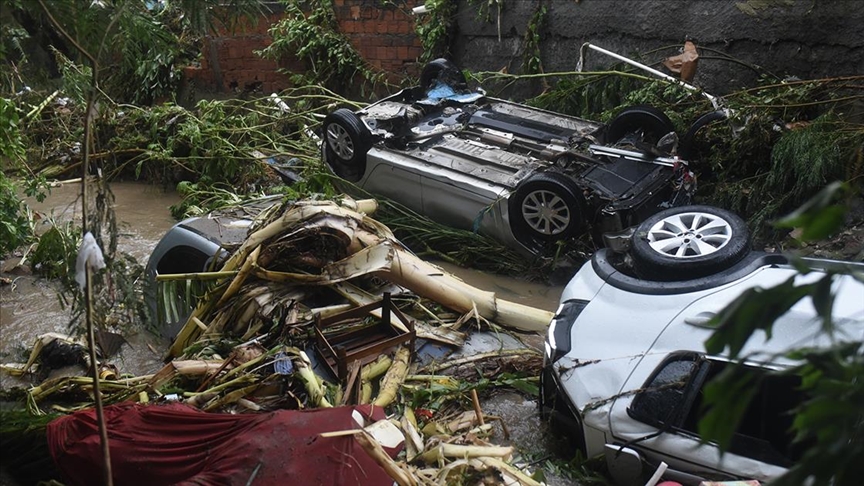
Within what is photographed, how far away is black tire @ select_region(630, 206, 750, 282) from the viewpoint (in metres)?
4.36

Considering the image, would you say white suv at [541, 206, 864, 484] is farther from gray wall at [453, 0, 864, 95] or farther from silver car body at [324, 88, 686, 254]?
gray wall at [453, 0, 864, 95]

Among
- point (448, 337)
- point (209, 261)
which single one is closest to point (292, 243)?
point (209, 261)

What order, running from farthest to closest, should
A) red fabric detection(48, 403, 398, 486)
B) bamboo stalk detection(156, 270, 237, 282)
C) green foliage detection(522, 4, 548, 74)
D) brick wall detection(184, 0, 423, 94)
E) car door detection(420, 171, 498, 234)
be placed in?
1. brick wall detection(184, 0, 423, 94)
2. green foliage detection(522, 4, 548, 74)
3. car door detection(420, 171, 498, 234)
4. bamboo stalk detection(156, 270, 237, 282)
5. red fabric detection(48, 403, 398, 486)

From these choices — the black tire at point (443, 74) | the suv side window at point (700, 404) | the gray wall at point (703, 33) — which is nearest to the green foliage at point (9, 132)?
the black tire at point (443, 74)

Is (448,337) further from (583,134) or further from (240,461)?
(583,134)

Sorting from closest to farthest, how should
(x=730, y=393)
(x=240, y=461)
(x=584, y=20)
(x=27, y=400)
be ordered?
(x=730, y=393), (x=240, y=461), (x=27, y=400), (x=584, y=20)

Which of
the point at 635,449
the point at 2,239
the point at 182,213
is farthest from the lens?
the point at 182,213

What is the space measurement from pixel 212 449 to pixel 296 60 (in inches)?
429

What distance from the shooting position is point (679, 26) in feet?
31.3

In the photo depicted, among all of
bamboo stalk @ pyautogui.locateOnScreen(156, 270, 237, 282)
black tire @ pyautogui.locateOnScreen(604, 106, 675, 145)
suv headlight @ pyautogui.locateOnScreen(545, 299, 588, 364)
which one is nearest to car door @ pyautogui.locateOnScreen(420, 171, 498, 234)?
black tire @ pyautogui.locateOnScreen(604, 106, 675, 145)

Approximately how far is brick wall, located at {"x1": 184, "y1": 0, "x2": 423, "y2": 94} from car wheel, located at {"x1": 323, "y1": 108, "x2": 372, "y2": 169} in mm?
4650

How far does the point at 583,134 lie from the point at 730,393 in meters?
6.81

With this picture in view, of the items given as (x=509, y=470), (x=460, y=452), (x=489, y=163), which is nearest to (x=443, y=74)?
(x=489, y=163)

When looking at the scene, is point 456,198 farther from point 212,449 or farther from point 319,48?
point 319,48
